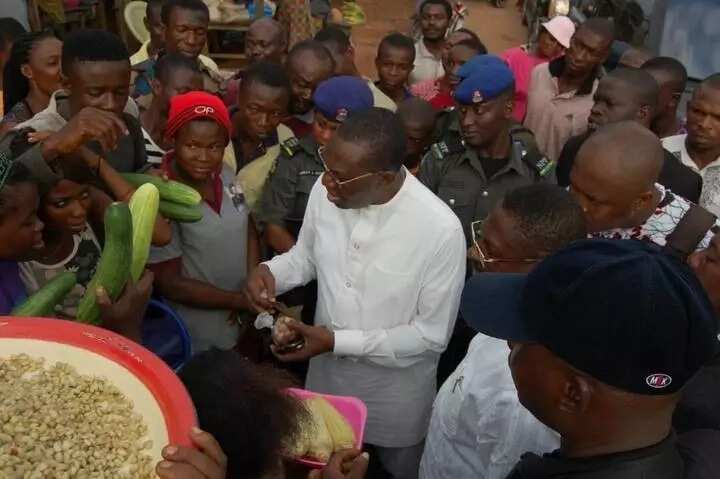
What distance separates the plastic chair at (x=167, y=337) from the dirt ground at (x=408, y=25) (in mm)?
9317

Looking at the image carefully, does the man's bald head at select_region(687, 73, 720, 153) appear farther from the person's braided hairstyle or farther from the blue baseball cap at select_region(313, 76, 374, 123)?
the person's braided hairstyle

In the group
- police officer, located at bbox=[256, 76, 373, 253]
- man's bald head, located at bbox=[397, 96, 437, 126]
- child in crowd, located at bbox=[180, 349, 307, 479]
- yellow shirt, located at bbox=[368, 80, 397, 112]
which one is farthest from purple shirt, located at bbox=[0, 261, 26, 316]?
yellow shirt, located at bbox=[368, 80, 397, 112]

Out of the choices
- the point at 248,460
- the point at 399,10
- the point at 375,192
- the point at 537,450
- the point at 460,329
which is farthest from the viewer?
the point at 399,10

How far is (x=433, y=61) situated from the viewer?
580cm

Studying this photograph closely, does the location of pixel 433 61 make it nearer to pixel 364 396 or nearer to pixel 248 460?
pixel 364 396

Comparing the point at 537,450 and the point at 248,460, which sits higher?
the point at 248,460

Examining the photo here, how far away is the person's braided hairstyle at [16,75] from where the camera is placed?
4091mm

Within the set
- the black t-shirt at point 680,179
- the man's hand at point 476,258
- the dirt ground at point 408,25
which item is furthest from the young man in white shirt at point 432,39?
the dirt ground at point 408,25

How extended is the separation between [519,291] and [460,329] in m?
1.78

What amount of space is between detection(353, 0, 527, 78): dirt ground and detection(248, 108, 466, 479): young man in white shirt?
9077 millimetres

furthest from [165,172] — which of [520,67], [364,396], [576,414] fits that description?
[520,67]

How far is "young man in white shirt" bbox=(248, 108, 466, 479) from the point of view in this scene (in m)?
2.62

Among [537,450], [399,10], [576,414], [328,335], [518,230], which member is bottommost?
[399,10]

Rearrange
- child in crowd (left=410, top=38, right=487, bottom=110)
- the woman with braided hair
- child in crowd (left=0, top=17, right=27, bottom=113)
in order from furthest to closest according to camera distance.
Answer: child in crowd (left=410, top=38, right=487, bottom=110)
child in crowd (left=0, top=17, right=27, bottom=113)
the woman with braided hair
